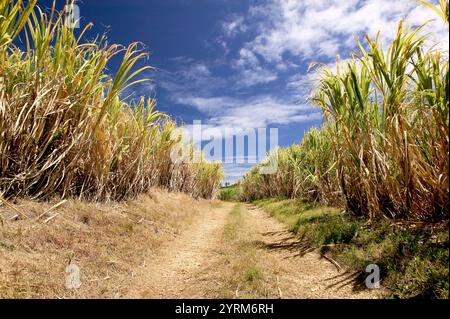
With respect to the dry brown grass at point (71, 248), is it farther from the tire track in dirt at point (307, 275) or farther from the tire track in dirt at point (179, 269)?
the tire track in dirt at point (307, 275)

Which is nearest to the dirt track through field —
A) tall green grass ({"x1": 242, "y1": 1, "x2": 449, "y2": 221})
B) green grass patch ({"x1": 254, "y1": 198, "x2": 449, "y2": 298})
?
green grass patch ({"x1": 254, "y1": 198, "x2": 449, "y2": 298})

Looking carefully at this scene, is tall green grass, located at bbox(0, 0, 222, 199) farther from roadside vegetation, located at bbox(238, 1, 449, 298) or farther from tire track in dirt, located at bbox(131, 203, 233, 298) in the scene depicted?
roadside vegetation, located at bbox(238, 1, 449, 298)

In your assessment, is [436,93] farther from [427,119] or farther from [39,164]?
[39,164]

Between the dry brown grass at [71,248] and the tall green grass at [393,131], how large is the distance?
3.85 metres

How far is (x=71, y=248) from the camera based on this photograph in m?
3.85

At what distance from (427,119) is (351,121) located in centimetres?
193

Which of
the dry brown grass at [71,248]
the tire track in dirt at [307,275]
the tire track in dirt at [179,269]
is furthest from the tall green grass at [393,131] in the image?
the dry brown grass at [71,248]

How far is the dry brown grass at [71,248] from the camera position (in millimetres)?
2895

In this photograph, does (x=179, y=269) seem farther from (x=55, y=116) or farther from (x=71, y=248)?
(x=55, y=116)

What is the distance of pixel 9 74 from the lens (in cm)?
395

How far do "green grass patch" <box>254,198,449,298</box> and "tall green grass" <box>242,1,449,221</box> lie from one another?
318mm

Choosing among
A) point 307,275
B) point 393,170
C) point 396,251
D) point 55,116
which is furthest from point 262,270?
point 55,116

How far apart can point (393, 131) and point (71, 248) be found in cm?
469
